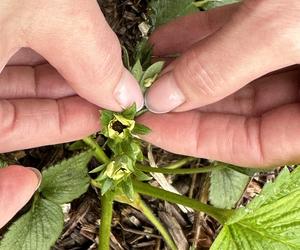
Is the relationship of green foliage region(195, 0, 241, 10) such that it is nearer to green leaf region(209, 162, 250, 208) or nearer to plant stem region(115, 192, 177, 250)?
green leaf region(209, 162, 250, 208)

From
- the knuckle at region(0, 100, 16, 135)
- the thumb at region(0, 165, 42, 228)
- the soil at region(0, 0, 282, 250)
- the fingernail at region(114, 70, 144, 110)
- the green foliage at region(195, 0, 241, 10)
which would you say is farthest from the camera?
the green foliage at region(195, 0, 241, 10)

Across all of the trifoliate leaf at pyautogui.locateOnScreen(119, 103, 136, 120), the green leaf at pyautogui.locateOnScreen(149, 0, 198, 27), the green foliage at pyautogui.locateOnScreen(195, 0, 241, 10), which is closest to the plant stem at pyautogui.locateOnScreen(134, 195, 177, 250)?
the trifoliate leaf at pyautogui.locateOnScreen(119, 103, 136, 120)

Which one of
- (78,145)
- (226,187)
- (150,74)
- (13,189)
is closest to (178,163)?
(226,187)

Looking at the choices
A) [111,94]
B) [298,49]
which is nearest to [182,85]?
[111,94]

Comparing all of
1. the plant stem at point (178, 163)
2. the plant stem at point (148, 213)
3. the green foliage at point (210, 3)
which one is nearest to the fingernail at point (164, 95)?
the plant stem at point (148, 213)

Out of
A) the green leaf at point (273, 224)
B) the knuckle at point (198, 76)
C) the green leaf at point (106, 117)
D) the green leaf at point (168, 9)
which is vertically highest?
the knuckle at point (198, 76)

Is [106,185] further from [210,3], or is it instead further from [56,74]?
[210,3]

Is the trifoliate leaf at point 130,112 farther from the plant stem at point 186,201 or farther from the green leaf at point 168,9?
the green leaf at point 168,9
